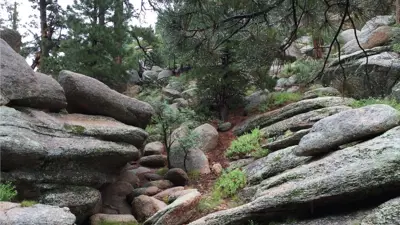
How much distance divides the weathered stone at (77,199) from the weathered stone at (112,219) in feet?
0.59

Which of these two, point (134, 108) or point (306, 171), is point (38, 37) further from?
point (306, 171)

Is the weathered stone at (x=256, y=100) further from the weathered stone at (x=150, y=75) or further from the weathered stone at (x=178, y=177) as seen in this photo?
the weathered stone at (x=150, y=75)

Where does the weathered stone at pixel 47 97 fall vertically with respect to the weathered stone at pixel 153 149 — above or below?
above

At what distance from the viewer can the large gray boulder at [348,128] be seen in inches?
257

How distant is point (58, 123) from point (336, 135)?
18.3 feet

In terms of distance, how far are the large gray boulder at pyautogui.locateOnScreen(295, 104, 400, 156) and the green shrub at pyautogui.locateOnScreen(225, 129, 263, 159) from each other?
237 centimetres

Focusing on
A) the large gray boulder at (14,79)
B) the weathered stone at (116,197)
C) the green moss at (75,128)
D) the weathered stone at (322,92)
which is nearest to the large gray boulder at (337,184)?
the weathered stone at (116,197)

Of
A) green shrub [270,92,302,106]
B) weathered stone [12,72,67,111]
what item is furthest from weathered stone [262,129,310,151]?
weathered stone [12,72,67,111]

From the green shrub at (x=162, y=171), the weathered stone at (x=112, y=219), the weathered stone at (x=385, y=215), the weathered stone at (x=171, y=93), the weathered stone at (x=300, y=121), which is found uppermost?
the weathered stone at (x=171, y=93)

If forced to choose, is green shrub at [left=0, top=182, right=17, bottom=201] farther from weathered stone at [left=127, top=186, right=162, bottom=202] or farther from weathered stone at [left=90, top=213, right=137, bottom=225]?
weathered stone at [left=127, top=186, right=162, bottom=202]

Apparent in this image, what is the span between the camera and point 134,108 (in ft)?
32.3

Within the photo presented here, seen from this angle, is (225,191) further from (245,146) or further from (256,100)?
(256,100)

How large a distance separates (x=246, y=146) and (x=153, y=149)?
3014 mm

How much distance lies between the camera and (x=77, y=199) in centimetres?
738
